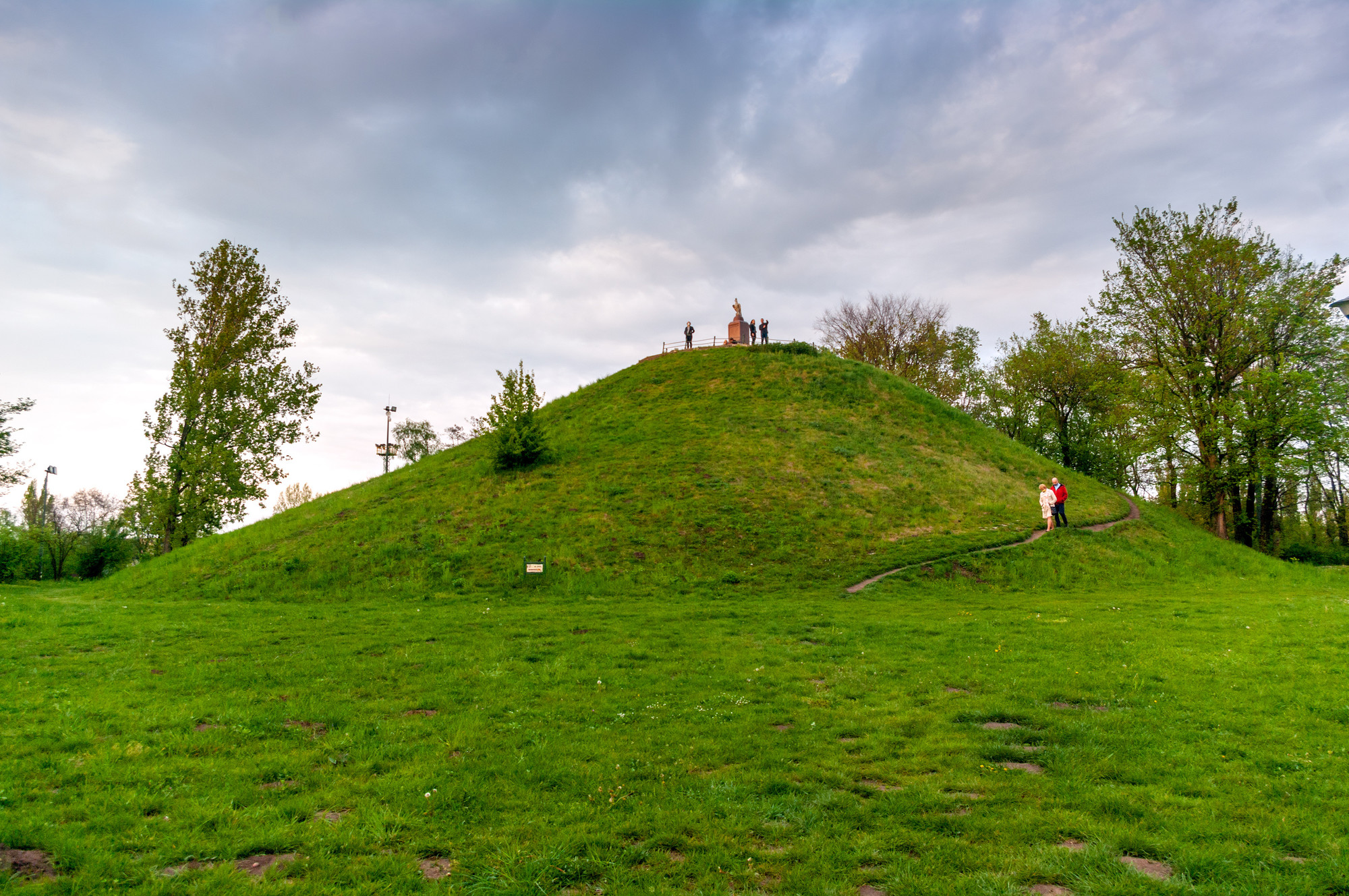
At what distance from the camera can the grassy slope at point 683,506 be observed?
77.1 ft

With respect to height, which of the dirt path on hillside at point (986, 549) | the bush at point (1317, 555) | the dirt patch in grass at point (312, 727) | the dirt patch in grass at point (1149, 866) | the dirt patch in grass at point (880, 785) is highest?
the dirt path on hillside at point (986, 549)

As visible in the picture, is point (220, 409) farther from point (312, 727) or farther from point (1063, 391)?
point (1063, 391)

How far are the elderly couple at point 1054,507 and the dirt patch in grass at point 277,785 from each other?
2808 centimetres

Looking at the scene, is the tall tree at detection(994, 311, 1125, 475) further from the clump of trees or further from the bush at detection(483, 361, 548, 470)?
the clump of trees

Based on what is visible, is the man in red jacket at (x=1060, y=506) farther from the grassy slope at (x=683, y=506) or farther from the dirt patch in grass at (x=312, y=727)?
the dirt patch in grass at (x=312, y=727)

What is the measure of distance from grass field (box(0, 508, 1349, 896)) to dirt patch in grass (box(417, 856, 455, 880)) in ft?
0.42

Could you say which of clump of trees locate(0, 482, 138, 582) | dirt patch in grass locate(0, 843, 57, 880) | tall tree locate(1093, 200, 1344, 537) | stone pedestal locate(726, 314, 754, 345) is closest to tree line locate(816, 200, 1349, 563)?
tall tree locate(1093, 200, 1344, 537)

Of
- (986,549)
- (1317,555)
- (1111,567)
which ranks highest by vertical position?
(986,549)

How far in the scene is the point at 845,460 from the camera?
32156mm

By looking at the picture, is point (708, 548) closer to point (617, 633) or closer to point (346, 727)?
point (617, 633)

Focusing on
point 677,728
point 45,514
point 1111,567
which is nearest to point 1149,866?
point 677,728

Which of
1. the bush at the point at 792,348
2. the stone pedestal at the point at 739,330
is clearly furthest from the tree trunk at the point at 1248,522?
the stone pedestal at the point at 739,330

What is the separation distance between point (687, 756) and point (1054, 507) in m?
25.8

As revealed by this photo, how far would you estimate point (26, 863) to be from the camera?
505 centimetres
